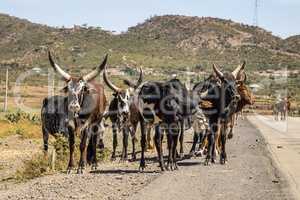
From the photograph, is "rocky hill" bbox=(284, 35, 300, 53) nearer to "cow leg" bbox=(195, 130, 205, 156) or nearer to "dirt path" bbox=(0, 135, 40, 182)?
"dirt path" bbox=(0, 135, 40, 182)

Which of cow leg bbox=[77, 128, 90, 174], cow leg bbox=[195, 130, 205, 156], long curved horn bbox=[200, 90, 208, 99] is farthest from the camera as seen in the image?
cow leg bbox=[195, 130, 205, 156]

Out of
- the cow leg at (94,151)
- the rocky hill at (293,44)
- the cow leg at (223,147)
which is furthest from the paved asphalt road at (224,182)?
the rocky hill at (293,44)

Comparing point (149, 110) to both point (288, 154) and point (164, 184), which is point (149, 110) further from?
point (288, 154)

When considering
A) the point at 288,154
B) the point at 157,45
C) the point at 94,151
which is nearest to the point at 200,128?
the point at 288,154

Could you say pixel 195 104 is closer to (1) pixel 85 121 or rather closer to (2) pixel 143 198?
(1) pixel 85 121

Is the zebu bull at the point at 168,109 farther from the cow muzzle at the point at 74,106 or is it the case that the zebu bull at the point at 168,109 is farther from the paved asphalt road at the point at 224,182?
the cow muzzle at the point at 74,106

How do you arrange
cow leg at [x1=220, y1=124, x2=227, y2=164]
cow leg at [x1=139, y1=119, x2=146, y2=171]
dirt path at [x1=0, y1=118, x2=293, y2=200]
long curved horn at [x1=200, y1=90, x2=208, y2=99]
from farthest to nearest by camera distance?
long curved horn at [x1=200, y1=90, x2=208, y2=99] → cow leg at [x1=220, y1=124, x2=227, y2=164] → cow leg at [x1=139, y1=119, x2=146, y2=171] → dirt path at [x1=0, y1=118, x2=293, y2=200]

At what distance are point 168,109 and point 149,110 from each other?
1.87 ft

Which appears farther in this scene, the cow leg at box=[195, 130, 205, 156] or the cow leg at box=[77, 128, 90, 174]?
the cow leg at box=[195, 130, 205, 156]

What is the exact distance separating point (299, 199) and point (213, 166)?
5212mm

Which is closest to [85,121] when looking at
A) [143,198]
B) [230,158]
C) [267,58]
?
[143,198]

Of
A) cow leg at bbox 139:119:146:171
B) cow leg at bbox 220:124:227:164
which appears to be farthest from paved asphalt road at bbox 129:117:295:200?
cow leg at bbox 139:119:146:171

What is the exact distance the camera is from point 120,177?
52.0 feet

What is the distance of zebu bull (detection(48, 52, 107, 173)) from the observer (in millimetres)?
16391
